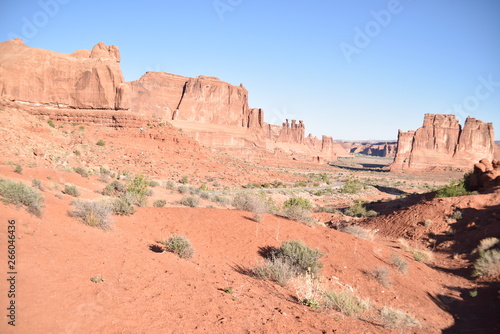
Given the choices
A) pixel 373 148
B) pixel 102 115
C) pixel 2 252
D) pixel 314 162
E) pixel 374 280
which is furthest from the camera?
pixel 373 148

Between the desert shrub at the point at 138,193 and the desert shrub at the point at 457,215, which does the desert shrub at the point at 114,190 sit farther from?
the desert shrub at the point at 457,215

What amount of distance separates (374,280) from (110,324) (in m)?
6.81

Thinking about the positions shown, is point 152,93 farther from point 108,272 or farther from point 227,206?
point 108,272

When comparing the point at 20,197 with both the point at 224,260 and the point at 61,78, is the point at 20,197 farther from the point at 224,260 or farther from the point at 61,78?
the point at 61,78

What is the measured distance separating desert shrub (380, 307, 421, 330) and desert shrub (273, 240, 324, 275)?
→ 5.71 feet

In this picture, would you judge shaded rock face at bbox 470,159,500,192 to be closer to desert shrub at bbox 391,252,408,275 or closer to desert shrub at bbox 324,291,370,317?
desert shrub at bbox 391,252,408,275

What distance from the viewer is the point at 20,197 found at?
685cm

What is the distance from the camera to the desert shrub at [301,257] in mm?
6965

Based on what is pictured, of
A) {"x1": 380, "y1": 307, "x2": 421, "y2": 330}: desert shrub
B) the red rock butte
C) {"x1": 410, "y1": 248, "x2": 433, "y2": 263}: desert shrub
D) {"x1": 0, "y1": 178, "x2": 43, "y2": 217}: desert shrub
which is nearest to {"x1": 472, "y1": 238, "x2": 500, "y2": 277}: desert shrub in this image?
{"x1": 410, "y1": 248, "x2": 433, "y2": 263}: desert shrub

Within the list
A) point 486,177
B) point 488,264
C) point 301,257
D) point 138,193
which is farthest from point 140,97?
point 488,264

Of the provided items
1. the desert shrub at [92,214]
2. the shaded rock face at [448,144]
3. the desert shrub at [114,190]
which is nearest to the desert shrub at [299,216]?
the desert shrub at [92,214]

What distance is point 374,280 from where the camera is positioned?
7668mm

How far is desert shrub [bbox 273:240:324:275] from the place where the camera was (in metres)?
6.96

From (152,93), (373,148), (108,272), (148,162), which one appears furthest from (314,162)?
(373,148)
